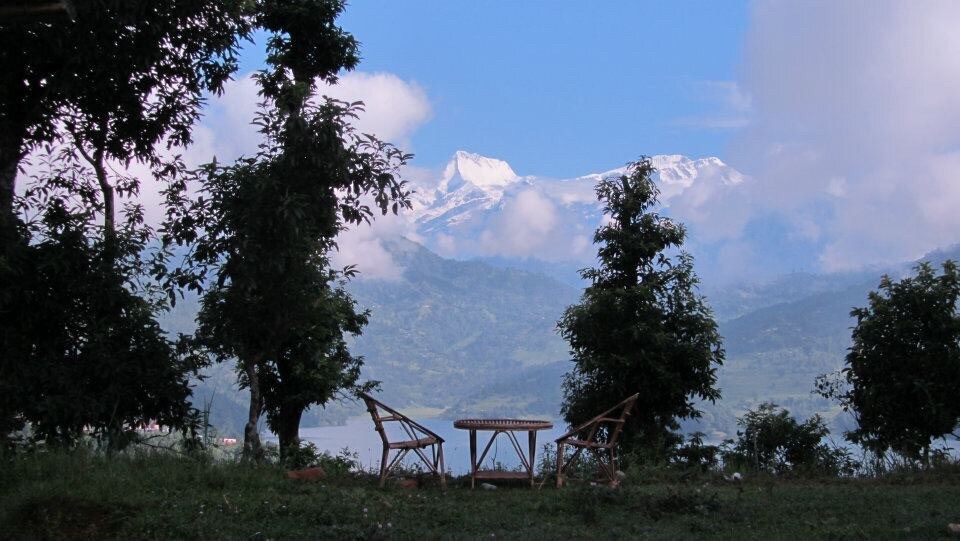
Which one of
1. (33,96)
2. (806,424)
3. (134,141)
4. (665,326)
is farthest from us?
(665,326)

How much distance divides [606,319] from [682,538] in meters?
9.56

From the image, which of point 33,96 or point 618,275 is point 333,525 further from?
point 618,275

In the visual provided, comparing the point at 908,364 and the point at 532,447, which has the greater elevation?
the point at 908,364

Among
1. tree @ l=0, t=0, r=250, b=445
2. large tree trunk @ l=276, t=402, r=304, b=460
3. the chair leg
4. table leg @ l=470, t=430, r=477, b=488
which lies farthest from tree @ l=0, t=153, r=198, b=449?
large tree trunk @ l=276, t=402, r=304, b=460

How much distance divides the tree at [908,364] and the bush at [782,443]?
24.4 inches

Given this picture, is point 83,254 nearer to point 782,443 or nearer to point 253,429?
point 253,429

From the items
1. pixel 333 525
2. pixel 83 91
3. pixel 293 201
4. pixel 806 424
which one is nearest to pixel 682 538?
pixel 333 525

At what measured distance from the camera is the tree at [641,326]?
15555mm

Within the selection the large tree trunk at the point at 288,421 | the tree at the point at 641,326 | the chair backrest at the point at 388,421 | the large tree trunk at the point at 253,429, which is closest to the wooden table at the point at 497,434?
the chair backrest at the point at 388,421

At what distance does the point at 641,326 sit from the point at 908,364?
168 inches

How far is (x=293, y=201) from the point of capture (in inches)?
389

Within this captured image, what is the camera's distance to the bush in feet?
43.1

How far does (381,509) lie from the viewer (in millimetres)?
7609

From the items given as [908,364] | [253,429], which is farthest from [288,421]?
→ [908,364]
